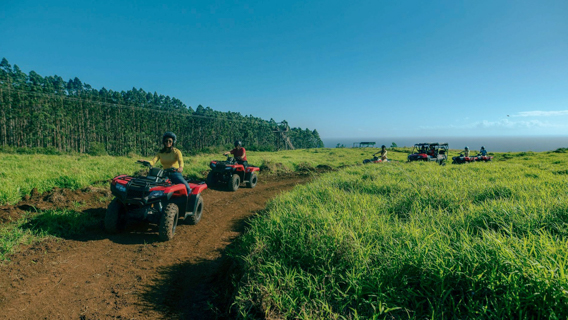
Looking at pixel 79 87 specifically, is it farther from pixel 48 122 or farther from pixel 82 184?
pixel 82 184

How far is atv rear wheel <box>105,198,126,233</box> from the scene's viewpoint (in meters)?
4.54

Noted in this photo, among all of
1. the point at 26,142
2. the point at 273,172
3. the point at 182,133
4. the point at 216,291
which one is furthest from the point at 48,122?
the point at 216,291

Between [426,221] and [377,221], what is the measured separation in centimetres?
70

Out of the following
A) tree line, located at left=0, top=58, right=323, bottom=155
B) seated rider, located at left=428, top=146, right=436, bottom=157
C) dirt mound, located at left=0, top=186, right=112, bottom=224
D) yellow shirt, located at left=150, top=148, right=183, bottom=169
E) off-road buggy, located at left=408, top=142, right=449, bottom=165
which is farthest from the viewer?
tree line, located at left=0, top=58, right=323, bottom=155

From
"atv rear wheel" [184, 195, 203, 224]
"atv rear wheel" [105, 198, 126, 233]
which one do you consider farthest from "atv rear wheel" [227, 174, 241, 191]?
"atv rear wheel" [105, 198, 126, 233]

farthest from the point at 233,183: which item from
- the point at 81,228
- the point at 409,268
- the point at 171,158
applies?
the point at 409,268

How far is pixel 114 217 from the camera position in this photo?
14.9 feet

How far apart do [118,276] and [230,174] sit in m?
6.08

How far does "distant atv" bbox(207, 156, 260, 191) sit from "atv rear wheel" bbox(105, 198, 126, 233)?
4.33 metres

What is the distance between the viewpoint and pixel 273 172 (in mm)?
15102

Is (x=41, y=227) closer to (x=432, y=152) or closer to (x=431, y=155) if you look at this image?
(x=431, y=155)

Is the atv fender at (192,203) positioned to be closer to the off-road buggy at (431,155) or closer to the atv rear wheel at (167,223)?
the atv rear wheel at (167,223)

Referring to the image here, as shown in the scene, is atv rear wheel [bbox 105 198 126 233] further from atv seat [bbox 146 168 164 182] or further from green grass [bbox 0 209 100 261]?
atv seat [bbox 146 168 164 182]

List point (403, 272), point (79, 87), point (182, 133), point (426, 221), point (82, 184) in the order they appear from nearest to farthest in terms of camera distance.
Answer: point (403, 272)
point (426, 221)
point (82, 184)
point (79, 87)
point (182, 133)
